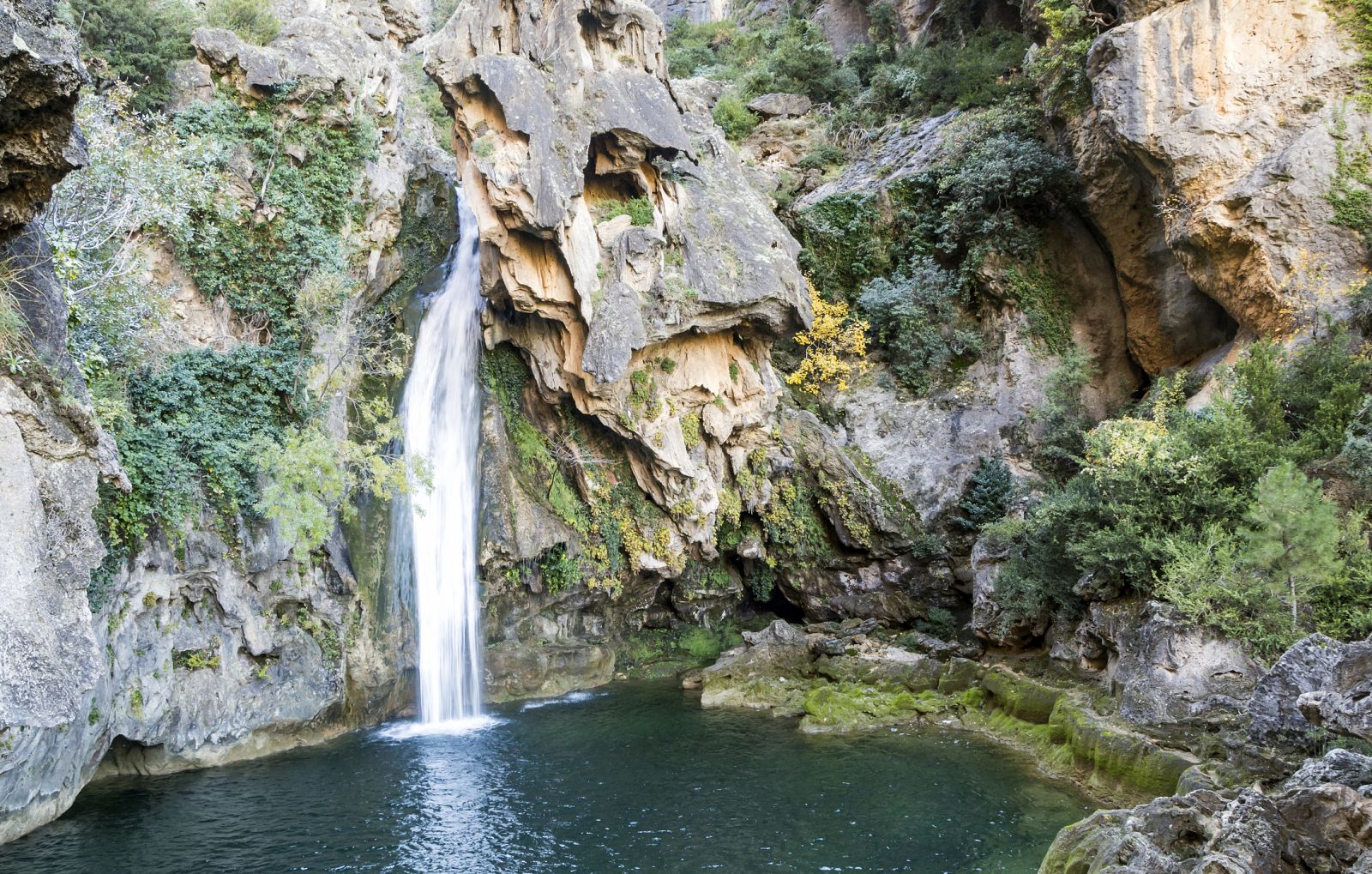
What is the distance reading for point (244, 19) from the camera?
2388cm

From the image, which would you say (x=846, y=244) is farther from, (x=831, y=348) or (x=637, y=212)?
(x=637, y=212)

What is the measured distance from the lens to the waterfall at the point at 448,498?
20516 millimetres

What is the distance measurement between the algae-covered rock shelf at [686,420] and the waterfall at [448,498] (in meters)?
0.13

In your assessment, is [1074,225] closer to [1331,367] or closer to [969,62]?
[969,62]

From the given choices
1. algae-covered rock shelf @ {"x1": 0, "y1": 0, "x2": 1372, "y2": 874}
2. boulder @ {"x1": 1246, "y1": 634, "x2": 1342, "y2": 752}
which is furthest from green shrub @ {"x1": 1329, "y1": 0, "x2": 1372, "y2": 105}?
boulder @ {"x1": 1246, "y1": 634, "x2": 1342, "y2": 752}

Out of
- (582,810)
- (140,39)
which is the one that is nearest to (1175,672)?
(582,810)

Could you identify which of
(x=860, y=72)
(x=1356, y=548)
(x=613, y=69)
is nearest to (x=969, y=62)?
(x=860, y=72)

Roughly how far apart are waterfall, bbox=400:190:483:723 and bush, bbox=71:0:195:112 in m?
8.40

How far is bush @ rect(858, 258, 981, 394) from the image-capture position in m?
28.0

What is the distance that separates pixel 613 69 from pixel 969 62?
16.2 meters

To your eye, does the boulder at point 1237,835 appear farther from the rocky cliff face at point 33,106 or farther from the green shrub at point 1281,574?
the rocky cliff face at point 33,106

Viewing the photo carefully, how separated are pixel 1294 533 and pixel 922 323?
1671cm

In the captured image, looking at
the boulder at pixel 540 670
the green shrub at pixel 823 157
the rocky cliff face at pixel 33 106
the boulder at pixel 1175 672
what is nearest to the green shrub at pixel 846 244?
the green shrub at pixel 823 157

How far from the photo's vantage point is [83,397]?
31.6 ft
